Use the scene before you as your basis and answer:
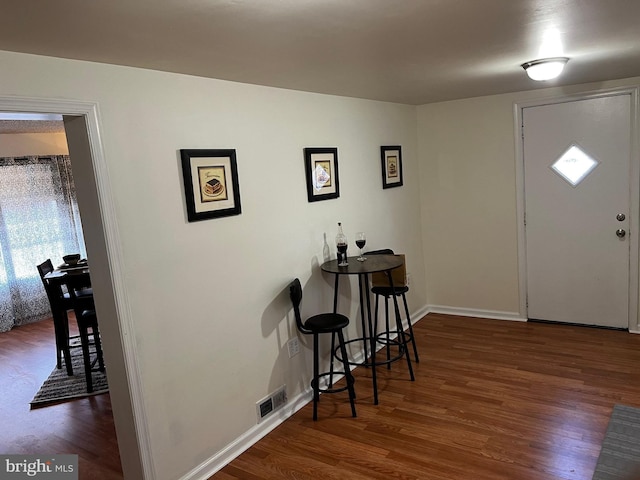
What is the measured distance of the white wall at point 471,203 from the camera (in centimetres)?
457

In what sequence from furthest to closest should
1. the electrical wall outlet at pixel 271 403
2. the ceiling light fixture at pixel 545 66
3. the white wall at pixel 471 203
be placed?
the white wall at pixel 471 203
the electrical wall outlet at pixel 271 403
the ceiling light fixture at pixel 545 66

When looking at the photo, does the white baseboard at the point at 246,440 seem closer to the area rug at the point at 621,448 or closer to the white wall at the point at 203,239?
the white wall at the point at 203,239

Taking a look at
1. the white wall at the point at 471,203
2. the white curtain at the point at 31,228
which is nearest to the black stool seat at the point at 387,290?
the white wall at the point at 471,203

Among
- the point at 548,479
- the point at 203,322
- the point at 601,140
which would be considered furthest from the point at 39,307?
the point at 601,140

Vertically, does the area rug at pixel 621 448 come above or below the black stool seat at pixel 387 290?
below

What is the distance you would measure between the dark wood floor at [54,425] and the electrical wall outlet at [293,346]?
4.06 feet

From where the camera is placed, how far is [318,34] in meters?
1.89

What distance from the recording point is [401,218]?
15.4 feet

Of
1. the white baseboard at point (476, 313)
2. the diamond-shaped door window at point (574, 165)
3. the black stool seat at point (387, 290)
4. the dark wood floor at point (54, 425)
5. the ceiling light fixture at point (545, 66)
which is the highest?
the ceiling light fixture at point (545, 66)

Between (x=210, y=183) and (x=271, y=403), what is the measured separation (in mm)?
1491

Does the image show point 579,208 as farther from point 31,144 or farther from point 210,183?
point 31,144

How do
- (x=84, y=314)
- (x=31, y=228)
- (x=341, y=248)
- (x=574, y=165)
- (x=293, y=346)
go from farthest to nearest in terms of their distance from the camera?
(x=31, y=228) → (x=574, y=165) → (x=84, y=314) → (x=341, y=248) → (x=293, y=346)

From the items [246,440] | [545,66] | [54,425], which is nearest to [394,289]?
[246,440]

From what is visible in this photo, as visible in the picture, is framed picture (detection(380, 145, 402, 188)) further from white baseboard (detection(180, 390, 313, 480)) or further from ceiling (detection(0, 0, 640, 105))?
white baseboard (detection(180, 390, 313, 480))
